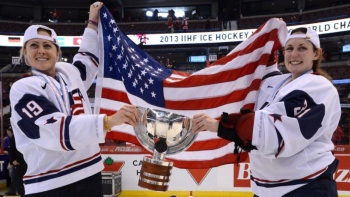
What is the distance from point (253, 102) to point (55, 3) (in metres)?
25.8

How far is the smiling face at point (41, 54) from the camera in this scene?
2.29 meters

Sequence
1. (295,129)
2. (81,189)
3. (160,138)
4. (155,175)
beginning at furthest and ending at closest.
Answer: (81,189)
(160,138)
(155,175)
(295,129)

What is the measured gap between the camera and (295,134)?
5.82 feet

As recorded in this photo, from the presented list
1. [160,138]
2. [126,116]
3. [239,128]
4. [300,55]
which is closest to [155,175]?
[160,138]

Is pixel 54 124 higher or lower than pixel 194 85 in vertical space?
lower

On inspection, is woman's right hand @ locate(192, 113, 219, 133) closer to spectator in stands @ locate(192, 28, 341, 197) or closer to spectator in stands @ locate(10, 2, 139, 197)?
spectator in stands @ locate(192, 28, 341, 197)

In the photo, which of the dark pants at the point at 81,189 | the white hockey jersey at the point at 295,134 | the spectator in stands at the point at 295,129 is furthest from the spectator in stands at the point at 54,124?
the white hockey jersey at the point at 295,134

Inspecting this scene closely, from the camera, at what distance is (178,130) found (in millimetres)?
1975

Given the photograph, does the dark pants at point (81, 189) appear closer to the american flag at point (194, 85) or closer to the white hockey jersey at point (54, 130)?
the white hockey jersey at point (54, 130)

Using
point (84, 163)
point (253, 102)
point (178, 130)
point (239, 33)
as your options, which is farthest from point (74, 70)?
point (239, 33)

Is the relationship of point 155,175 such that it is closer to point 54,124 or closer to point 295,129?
point 54,124

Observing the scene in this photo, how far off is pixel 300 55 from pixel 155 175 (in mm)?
1056

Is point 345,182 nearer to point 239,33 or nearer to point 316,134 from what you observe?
point 316,134

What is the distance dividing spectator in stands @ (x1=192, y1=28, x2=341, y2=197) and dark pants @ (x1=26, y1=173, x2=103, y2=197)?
0.82m
